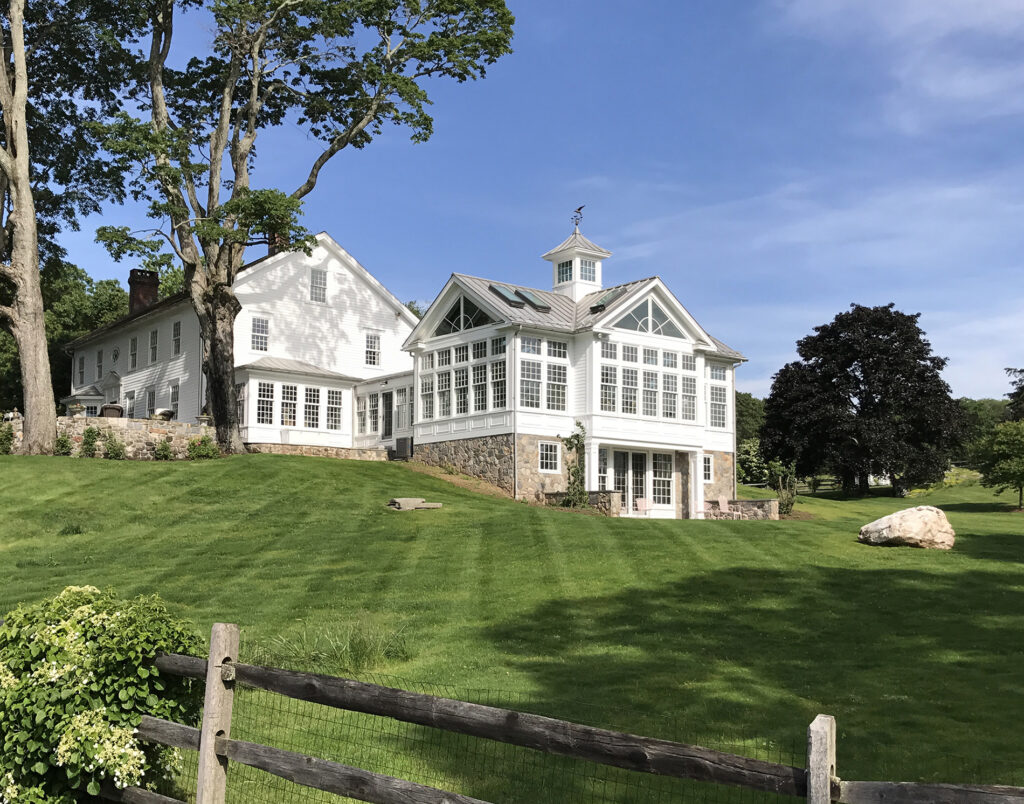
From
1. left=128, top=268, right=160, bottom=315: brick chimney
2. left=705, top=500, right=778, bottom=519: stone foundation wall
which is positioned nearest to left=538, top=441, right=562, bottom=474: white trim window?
left=705, top=500, right=778, bottom=519: stone foundation wall

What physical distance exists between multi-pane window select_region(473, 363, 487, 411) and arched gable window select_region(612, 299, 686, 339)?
193 inches

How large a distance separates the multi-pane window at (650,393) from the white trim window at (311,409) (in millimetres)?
14327

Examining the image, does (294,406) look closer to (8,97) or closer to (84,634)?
(8,97)

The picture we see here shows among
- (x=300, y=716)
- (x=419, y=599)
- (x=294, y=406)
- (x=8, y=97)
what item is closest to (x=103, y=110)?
(x=8, y=97)

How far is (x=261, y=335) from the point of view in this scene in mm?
41750

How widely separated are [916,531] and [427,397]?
69.3ft

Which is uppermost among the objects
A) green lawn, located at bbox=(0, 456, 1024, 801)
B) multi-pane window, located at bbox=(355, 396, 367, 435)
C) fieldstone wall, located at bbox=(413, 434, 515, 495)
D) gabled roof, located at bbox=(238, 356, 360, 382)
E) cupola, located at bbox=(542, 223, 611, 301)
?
cupola, located at bbox=(542, 223, 611, 301)

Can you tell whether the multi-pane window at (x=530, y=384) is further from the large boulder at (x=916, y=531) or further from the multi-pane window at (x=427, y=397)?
the large boulder at (x=916, y=531)

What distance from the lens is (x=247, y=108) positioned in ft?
124

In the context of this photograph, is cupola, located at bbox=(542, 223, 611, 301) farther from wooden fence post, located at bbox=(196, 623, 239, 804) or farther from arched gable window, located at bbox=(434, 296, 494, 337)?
wooden fence post, located at bbox=(196, 623, 239, 804)

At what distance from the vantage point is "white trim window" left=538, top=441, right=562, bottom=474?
33.3 m

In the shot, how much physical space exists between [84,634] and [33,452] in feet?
95.9

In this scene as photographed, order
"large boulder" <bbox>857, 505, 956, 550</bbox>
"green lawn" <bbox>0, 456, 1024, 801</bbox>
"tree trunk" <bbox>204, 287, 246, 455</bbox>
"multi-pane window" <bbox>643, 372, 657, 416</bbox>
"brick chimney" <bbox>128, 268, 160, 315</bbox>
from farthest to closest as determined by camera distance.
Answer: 1. "brick chimney" <bbox>128, 268, 160, 315</bbox>
2. "tree trunk" <bbox>204, 287, 246, 455</bbox>
3. "multi-pane window" <bbox>643, 372, 657, 416</bbox>
4. "large boulder" <bbox>857, 505, 956, 550</bbox>
5. "green lawn" <bbox>0, 456, 1024, 801</bbox>

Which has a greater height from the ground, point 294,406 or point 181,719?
point 294,406
